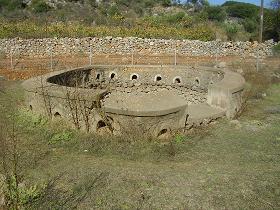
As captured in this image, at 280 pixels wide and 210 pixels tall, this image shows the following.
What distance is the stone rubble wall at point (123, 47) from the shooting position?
23.9 m

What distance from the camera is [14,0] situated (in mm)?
37406

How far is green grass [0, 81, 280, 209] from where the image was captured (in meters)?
7.29

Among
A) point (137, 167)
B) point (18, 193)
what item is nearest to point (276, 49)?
point (137, 167)

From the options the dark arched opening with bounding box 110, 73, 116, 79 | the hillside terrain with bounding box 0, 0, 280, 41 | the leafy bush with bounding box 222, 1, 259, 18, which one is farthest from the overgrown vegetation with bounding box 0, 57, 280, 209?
the leafy bush with bounding box 222, 1, 259, 18

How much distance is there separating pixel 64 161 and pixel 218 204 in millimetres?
3585

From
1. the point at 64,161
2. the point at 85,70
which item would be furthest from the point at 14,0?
the point at 64,161

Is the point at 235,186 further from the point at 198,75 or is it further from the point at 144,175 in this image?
the point at 198,75

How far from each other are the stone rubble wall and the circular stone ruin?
847cm

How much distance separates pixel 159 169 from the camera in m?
8.50

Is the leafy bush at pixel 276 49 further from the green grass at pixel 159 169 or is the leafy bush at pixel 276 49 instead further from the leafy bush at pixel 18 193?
the leafy bush at pixel 18 193

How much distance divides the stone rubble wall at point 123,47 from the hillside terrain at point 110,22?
124 centimetres

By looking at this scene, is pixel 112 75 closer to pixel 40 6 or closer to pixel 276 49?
pixel 276 49

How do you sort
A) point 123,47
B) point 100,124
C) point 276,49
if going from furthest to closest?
1. point 276,49
2. point 123,47
3. point 100,124

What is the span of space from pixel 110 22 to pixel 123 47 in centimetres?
664
